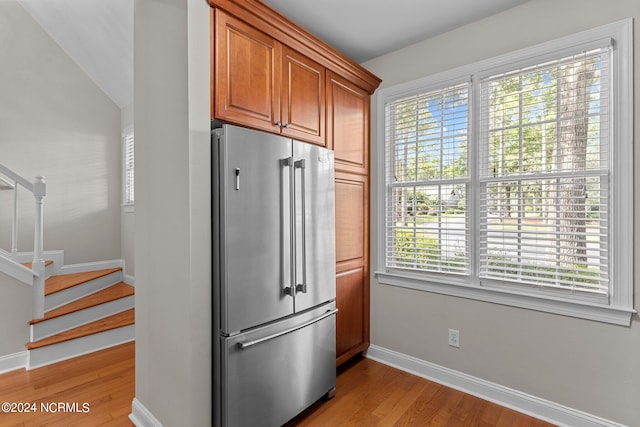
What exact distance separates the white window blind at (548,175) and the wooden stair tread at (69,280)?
12.5ft

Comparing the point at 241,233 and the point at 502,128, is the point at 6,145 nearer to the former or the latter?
the point at 241,233

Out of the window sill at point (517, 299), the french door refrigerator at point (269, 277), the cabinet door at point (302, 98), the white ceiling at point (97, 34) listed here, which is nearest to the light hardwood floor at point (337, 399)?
the french door refrigerator at point (269, 277)

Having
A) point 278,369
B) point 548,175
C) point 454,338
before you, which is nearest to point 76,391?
point 278,369

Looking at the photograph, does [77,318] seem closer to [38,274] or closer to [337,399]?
[38,274]

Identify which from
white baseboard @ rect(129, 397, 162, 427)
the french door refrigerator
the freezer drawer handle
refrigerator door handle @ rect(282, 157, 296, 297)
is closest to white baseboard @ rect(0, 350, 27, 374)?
white baseboard @ rect(129, 397, 162, 427)

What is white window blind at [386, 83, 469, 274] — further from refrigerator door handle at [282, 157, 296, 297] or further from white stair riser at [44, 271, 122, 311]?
white stair riser at [44, 271, 122, 311]

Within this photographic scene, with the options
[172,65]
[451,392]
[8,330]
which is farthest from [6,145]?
[451,392]

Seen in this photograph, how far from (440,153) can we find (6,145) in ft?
14.4

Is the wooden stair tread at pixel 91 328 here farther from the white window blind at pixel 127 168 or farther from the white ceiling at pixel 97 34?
the white ceiling at pixel 97 34

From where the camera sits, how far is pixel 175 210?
5.31 ft

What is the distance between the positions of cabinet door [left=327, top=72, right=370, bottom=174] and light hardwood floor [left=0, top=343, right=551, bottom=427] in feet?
5.39

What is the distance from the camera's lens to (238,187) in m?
1.60

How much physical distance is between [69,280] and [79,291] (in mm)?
216

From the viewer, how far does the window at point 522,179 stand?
71.1 inches
